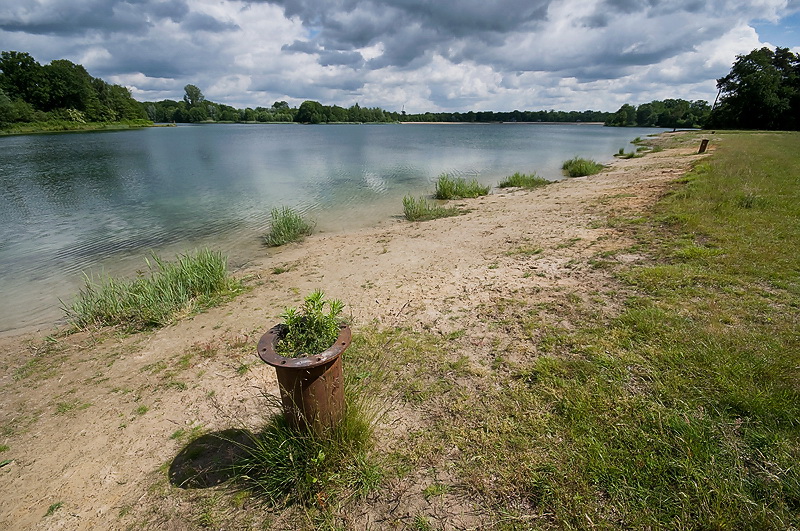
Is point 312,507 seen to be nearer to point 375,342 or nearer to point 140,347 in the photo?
point 375,342

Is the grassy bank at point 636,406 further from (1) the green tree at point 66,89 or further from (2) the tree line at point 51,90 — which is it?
(1) the green tree at point 66,89

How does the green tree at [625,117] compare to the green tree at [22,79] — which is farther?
the green tree at [625,117]

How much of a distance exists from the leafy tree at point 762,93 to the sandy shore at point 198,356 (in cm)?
7574

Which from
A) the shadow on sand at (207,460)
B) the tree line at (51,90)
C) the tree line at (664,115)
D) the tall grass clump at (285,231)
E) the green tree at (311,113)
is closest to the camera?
the shadow on sand at (207,460)

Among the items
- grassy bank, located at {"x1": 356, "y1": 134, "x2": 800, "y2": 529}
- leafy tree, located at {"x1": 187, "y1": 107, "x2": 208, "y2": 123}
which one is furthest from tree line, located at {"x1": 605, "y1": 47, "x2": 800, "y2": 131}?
leafy tree, located at {"x1": 187, "y1": 107, "x2": 208, "y2": 123}

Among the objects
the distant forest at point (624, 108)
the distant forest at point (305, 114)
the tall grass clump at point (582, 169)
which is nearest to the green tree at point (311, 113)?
the distant forest at point (305, 114)

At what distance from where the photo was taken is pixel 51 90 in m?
77.2

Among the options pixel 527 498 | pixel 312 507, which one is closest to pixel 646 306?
pixel 527 498

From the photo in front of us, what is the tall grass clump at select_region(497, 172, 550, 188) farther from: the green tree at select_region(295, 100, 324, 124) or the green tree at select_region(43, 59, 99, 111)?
the green tree at select_region(295, 100, 324, 124)

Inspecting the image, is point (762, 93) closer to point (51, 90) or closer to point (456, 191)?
point (456, 191)

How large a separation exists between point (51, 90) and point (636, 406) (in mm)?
115418

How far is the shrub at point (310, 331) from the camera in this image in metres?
2.57

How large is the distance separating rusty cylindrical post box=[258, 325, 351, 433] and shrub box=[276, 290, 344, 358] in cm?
6

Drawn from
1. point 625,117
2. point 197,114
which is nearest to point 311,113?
point 197,114
